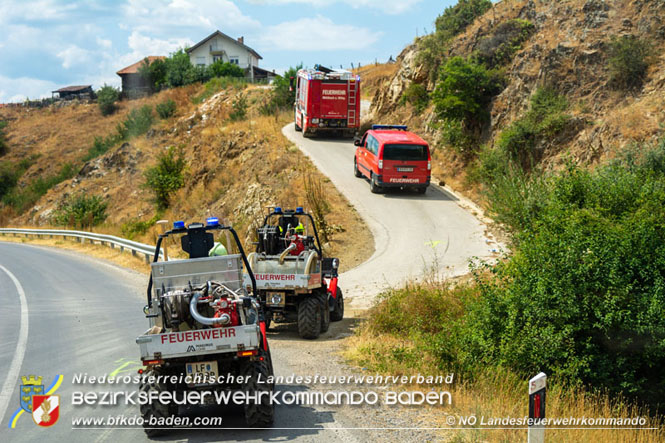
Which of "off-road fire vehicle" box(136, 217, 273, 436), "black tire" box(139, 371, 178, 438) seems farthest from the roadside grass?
"black tire" box(139, 371, 178, 438)

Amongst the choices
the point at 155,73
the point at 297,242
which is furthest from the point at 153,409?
the point at 155,73

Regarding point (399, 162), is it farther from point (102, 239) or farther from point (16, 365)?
point (16, 365)

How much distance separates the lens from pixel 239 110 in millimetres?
42719

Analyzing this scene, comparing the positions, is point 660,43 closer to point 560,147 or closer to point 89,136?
point 560,147

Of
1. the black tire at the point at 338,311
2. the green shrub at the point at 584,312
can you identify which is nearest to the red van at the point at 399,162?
the black tire at the point at 338,311

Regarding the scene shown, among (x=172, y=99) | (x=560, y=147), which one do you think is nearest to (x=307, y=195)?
(x=560, y=147)

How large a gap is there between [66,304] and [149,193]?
2622 cm

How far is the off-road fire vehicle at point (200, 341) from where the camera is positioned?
250 inches

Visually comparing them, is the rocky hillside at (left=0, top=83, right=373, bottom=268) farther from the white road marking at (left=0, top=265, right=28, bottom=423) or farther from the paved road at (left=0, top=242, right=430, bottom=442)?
the white road marking at (left=0, top=265, right=28, bottom=423)

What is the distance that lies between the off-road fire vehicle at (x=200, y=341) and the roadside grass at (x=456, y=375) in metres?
2.20

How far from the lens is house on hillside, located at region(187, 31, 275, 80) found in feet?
297

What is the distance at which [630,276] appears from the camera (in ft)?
31.5

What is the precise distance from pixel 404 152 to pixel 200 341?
18.3m

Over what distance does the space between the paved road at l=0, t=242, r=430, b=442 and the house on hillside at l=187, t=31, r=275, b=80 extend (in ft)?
243
